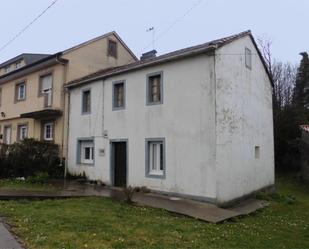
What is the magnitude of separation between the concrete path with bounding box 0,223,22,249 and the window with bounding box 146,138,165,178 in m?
8.34

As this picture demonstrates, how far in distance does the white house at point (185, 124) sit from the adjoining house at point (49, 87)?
5.77 feet

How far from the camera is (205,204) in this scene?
1377 centimetres

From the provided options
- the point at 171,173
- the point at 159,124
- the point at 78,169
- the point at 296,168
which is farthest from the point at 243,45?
the point at 296,168

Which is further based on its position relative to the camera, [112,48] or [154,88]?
[112,48]

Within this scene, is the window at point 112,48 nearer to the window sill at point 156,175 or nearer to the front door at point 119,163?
the front door at point 119,163

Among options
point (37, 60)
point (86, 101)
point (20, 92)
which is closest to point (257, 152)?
point (86, 101)

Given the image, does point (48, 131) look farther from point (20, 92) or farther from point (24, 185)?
point (24, 185)

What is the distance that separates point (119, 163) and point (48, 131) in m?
7.10

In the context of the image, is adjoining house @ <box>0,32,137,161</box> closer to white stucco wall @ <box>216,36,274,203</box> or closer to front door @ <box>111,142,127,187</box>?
front door @ <box>111,142,127,187</box>

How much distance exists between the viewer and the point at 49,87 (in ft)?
75.5

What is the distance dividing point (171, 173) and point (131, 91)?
4.37 metres

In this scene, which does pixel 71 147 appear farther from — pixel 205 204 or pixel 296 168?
pixel 296 168

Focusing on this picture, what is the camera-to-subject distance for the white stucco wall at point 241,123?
47.6ft

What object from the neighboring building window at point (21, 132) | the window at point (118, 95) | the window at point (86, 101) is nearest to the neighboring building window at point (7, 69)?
the neighboring building window at point (21, 132)
